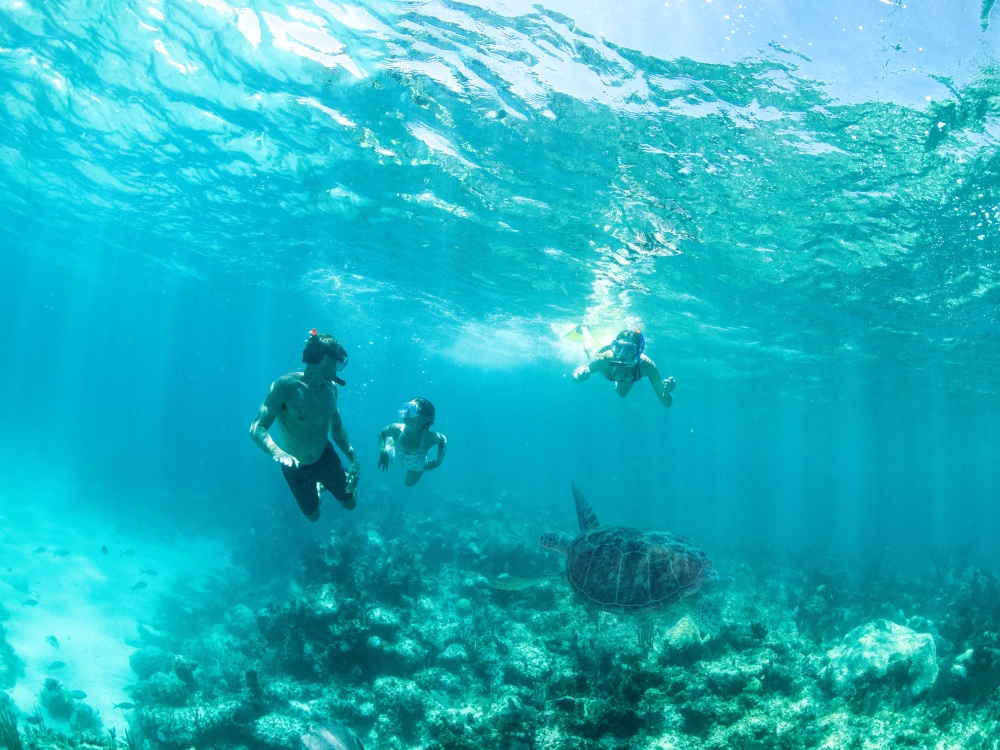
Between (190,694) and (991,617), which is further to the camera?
(991,617)

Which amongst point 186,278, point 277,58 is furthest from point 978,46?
point 186,278

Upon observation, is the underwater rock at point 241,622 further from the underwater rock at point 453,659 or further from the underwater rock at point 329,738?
the underwater rock at point 329,738

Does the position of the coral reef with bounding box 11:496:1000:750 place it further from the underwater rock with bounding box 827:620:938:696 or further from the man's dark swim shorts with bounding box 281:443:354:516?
the man's dark swim shorts with bounding box 281:443:354:516

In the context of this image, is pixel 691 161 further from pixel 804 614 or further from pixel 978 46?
pixel 804 614

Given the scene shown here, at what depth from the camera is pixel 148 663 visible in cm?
1191

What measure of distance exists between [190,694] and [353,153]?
13514mm

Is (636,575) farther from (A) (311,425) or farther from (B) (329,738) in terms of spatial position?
(A) (311,425)

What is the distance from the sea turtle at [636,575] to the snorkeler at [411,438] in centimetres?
309

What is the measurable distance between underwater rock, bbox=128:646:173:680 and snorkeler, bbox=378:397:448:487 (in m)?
8.66

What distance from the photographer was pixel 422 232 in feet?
62.6

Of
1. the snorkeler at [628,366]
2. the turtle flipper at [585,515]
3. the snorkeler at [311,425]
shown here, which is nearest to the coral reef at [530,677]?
the turtle flipper at [585,515]

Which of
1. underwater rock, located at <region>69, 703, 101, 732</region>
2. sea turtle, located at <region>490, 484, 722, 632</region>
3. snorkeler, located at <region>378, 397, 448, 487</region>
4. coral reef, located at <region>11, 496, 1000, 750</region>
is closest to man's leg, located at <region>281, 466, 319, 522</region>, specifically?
snorkeler, located at <region>378, 397, 448, 487</region>

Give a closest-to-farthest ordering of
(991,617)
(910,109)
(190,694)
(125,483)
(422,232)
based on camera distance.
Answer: (910,109) → (190,694) → (991,617) → (422,232) → (125,483)

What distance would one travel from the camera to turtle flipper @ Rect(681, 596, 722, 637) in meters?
5.89
